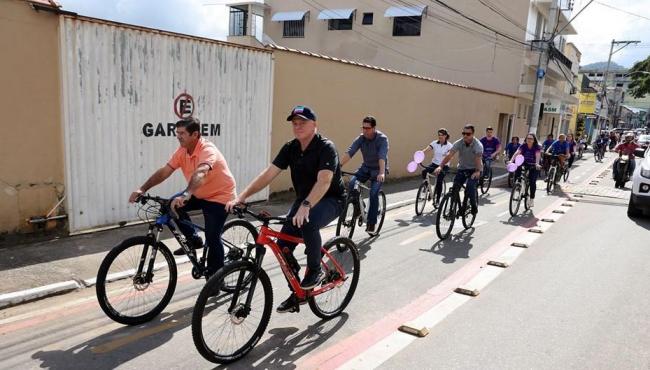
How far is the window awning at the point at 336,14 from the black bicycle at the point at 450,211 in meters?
24.1

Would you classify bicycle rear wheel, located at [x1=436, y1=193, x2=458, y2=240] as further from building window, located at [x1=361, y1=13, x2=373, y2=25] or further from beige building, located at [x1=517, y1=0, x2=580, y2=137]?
building window, located at [x1=361, y1=13, x2=373, y2=25]

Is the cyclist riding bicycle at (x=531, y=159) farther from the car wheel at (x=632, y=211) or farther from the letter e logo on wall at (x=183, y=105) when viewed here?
the letter e logo on wall at (x=183, y=105)

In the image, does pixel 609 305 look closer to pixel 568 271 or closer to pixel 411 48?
pixel 568 271

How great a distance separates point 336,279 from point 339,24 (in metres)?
28.7

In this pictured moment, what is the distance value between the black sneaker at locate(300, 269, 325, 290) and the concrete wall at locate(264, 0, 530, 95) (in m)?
25.8

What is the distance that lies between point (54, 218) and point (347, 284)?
4275 mm

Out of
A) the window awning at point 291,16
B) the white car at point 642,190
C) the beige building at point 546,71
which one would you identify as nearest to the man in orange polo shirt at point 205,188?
the white car at point 642,190

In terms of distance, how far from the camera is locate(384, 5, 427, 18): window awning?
89.1 ft

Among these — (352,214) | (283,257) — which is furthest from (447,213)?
(283,257)

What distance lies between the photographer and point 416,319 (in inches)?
176

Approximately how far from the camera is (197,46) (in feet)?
25.2

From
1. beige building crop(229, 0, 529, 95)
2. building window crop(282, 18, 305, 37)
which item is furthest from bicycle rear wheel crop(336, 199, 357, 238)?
building window crop(282, 18, 305, 37)

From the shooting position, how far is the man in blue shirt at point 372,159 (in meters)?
7.19

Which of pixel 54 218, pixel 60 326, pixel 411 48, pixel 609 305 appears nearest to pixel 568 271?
pixel 609 305
